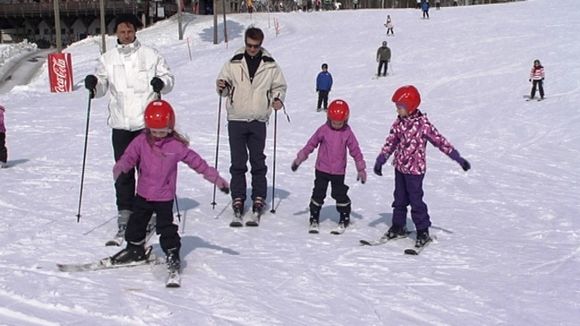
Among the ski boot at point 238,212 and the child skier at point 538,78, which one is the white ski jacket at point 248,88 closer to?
the ski boot at point 238,212

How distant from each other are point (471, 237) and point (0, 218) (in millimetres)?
4768

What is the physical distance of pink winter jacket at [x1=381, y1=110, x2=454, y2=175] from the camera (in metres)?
6.00

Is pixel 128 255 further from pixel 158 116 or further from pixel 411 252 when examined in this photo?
pixel 411 252

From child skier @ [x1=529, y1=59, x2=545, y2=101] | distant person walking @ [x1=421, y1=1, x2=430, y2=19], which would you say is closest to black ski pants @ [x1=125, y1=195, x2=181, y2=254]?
child skier @ [x1=529, y1=59, x2=545, y2=101]

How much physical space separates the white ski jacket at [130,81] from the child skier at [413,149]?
2.11 meters

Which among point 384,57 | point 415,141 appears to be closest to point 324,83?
point 384,57

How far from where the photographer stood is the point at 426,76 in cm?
2369

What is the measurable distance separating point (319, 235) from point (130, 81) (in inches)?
92.2

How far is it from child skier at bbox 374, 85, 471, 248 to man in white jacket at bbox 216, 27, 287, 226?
1.27 meters

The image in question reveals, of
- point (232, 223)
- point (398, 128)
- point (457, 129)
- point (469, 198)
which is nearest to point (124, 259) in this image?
point (232, 223)

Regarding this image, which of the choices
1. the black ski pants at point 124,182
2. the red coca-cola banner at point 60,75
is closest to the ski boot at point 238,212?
the black ski pants at point 124,182

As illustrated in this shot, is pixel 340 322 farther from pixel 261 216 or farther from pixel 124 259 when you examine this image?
pixel 261 216

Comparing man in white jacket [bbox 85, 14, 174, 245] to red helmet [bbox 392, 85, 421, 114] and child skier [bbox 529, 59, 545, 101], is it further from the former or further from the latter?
child skier [bbox 529, 59, 545, 101]

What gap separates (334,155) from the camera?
258 inches
